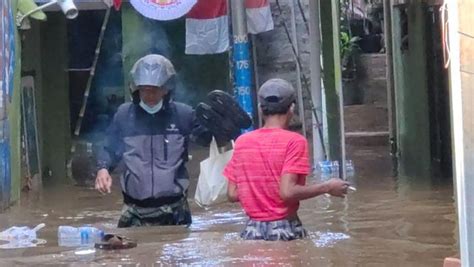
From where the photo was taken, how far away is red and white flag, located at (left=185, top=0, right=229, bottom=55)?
52.5 ft

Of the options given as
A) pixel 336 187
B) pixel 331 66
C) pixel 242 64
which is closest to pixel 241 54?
pixel 242 64

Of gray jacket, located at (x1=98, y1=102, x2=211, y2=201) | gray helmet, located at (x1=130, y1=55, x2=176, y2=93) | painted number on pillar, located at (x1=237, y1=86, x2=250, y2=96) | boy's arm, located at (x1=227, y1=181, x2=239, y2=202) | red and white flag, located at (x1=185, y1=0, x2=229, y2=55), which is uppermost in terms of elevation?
red and white flag, located at (x1=185, y1=0, x2=229, y2=55)

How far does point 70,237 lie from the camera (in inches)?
313

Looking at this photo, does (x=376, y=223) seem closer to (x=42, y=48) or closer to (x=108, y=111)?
(x=42, y=48)

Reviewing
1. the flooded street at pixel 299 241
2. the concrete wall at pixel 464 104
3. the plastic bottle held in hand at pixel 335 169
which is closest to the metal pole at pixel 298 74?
the plastic bottle held in hand at pixel 335 169

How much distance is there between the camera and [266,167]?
6.64 m

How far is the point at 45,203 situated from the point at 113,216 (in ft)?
5.91

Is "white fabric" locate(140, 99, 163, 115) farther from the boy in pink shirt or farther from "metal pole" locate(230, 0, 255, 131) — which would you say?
"metal pole" locate(230, 0, 255, 131)

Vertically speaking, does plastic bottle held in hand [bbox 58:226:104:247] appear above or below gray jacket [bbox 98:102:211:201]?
below

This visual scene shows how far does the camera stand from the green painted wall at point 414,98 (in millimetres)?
14906

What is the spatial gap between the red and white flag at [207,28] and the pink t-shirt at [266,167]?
9331 mm

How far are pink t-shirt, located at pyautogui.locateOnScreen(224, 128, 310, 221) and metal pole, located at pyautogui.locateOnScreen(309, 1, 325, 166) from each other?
754cm

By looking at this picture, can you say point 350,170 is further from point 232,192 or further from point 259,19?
point 232,192

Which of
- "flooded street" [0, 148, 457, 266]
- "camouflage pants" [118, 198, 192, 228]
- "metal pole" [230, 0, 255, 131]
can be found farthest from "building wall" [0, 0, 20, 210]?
"metal pole" [230, 0, 255, 131]
